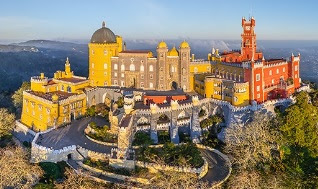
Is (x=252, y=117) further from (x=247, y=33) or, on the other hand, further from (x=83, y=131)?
(x=83, y=131)

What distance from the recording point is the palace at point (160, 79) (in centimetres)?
5081

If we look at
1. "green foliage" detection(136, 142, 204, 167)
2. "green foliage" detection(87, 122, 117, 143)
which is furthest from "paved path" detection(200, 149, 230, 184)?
"green foliage" detection(87, 122, 117, 143)

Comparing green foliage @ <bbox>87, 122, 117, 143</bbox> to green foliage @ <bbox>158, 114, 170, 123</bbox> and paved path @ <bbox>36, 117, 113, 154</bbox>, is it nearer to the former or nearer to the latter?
paved path @ <bbox>36, 117, 113, 154</bbox>

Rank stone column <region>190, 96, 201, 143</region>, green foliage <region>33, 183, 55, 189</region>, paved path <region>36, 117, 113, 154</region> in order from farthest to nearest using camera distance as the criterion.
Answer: stone column <region>190, 96, 201, 143</region>, paved path <region>36, 117, 113, 154</region>, green foliage <region>33, 183, 55, 189</region>

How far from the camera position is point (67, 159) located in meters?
40.8

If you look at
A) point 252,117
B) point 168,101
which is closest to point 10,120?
point 168,101

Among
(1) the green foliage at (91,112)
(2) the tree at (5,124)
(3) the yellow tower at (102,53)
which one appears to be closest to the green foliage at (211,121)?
(1) the green foliage at (91,112)

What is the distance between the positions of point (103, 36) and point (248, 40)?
23.2 meters

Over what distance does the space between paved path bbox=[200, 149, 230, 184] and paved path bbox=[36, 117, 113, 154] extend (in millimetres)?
11106

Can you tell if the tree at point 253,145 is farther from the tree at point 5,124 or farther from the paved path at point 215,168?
the tree at point 5,124

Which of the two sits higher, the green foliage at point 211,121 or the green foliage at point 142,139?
the green foliage at point 211,121

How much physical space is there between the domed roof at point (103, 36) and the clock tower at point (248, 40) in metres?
20.9

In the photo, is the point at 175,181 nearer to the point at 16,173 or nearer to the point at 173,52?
the point at 16,173

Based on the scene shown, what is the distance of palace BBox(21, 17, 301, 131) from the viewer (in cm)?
5081
